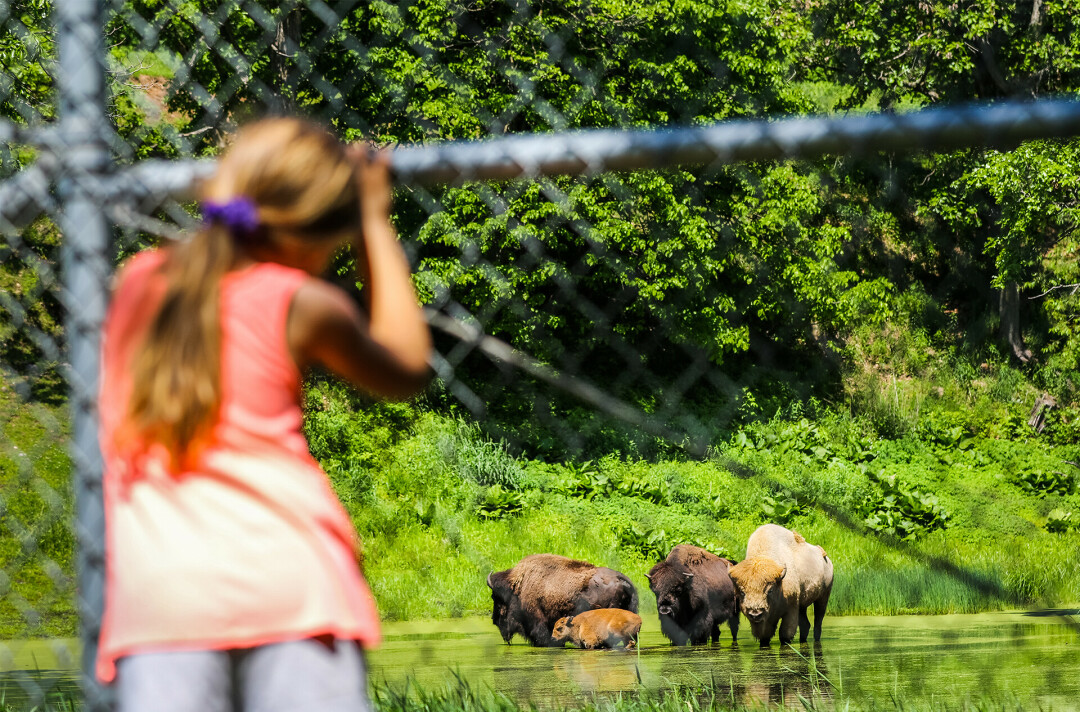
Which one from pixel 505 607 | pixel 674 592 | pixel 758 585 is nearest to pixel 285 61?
pixel 505 607

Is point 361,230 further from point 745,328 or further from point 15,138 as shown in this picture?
point 745,328

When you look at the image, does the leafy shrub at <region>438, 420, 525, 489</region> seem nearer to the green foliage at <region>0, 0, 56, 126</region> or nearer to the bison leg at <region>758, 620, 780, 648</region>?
the bison leg at <region>758, 620, 780, 648</region>

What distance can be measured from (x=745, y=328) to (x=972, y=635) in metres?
2.22

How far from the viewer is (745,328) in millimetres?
6344

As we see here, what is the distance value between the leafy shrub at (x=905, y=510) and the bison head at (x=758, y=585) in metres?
3.19

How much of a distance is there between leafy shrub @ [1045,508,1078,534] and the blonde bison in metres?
3.84

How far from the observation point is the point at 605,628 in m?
4.80

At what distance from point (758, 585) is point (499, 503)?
318cm

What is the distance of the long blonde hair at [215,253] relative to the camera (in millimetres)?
939

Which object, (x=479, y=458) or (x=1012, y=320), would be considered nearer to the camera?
(x=1012, y=320)

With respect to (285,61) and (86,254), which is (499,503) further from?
(86,254)

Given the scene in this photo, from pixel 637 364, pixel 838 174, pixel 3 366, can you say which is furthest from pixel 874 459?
pixel 3 366

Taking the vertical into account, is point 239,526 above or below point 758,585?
above

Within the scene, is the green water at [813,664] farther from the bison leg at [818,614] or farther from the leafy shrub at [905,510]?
the leafy shrub at [905,510]
